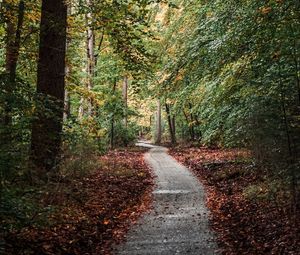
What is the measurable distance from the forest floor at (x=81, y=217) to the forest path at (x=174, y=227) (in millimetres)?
365

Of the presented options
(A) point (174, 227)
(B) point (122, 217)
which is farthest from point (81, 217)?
(A) point (174, 227)

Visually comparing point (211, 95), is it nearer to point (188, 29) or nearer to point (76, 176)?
point (188, 29)

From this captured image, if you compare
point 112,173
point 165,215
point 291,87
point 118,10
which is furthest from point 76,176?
point 291,87

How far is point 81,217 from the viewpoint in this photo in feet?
29.0

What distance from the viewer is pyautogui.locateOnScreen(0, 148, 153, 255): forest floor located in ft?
21.3

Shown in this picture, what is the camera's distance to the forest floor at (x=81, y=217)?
649 centimetres

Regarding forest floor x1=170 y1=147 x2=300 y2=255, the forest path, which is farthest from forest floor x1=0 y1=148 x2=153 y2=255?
forest floor x1=170 y1=147 x2=300 y2=255

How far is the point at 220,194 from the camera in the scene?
13242 mm

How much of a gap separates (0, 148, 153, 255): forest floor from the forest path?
365 mm

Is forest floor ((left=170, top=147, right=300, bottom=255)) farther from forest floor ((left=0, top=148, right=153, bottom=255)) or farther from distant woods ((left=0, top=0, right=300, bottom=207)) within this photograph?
forest floor ((left=0, top=148, right=153, bottom=255))

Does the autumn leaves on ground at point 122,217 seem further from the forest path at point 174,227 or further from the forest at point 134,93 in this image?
the forest path at point 174,227

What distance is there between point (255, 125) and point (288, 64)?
1.65 metres

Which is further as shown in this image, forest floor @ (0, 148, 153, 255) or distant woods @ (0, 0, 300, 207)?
distant woods @ (0, 0, 300, 207)

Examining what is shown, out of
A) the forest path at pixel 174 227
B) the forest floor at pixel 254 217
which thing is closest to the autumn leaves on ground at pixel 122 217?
the forest floor at pixel 254 217
